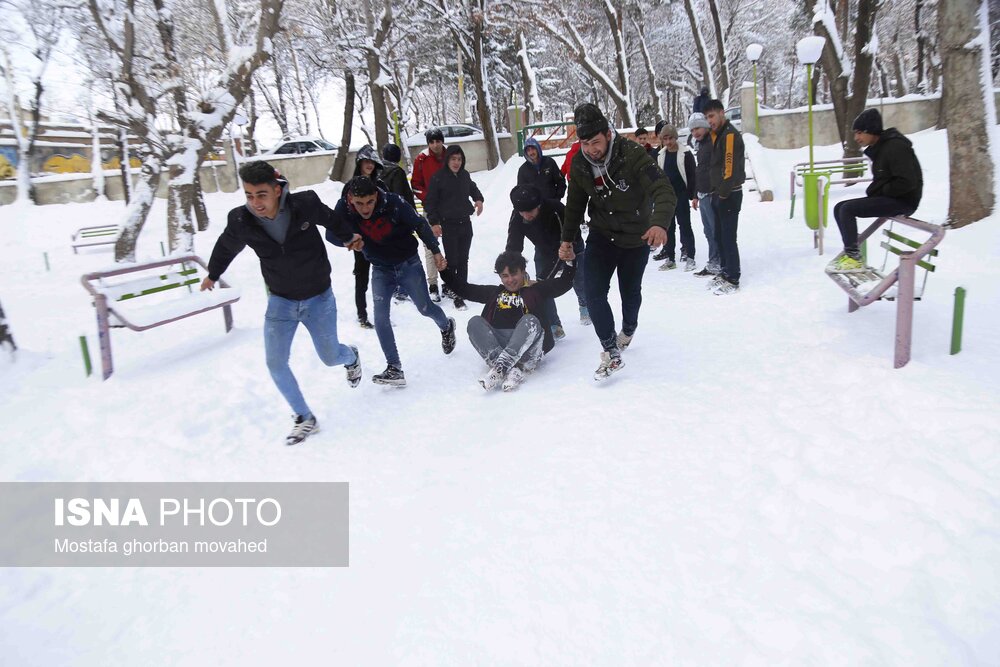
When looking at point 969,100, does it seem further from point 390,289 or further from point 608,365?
point 390,289

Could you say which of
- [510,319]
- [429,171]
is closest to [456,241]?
[429,171]

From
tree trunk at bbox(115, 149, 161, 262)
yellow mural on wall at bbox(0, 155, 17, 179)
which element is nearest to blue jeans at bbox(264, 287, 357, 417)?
tree trunk at bbox(115, 149, 161, 262)

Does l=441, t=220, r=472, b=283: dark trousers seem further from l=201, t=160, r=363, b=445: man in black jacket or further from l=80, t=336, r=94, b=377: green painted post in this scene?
l=80, t=336, r=94, b=377: green painted post

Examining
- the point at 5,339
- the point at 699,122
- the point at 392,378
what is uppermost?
the point at 699,122

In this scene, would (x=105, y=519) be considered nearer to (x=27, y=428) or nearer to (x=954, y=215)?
(x=27, y=428)

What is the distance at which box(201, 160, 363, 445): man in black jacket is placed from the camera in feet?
13.8

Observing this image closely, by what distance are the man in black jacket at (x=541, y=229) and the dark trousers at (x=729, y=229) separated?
1.63 m

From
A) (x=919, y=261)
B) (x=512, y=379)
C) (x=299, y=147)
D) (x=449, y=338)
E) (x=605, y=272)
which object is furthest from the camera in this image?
(x=299, y=147)

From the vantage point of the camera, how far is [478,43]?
74.7 ft

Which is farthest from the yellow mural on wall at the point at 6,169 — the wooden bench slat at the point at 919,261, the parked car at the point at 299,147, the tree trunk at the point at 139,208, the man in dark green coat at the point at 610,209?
the wooden bench slat at the point at 919,261

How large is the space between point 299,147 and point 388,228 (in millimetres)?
23235

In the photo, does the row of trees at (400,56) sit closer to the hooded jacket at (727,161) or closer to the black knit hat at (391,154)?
the hooded jacket at (727,161)

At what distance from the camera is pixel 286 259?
14.3 feet

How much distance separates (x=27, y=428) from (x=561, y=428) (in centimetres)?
386
